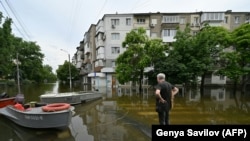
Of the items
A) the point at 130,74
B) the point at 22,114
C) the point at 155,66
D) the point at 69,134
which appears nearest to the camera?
the point at 69,134

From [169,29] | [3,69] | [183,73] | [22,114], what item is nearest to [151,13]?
[169,29]

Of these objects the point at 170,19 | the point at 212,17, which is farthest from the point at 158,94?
the point at 212,17

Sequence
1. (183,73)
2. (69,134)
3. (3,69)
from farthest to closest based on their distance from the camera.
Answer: (3,69), (183,73), (69,134)

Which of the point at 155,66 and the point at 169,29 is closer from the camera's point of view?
the point at 155,66

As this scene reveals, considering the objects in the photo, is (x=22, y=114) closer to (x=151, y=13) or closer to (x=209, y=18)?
(x=151, y=13)

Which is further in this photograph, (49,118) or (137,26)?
(137,26)

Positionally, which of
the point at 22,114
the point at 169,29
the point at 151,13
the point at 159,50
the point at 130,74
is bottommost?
the point at 22,114

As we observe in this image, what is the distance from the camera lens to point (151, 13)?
123 ft

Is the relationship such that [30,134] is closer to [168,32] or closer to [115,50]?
[115,50]

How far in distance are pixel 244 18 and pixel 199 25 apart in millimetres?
8569

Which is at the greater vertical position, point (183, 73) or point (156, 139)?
point (183, 73)

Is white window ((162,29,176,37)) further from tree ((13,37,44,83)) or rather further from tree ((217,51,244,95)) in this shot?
tree ((13,37,44,83))

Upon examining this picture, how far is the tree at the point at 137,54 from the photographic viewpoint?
2244cm

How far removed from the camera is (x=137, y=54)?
77.4ft
